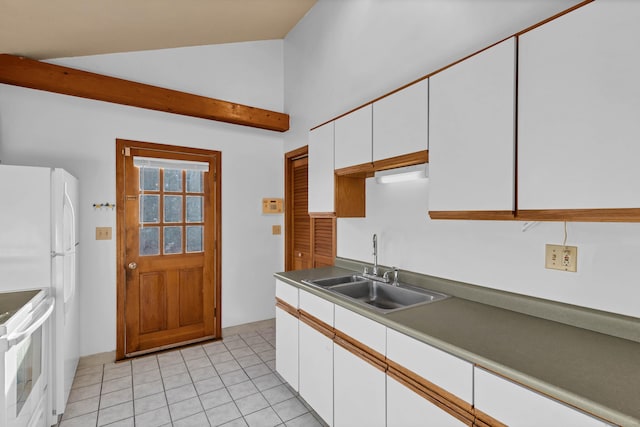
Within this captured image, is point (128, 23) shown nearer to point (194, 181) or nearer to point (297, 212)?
point (194, 181)

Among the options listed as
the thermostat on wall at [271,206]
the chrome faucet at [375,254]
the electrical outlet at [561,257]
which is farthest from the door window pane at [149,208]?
the electrical outlet at [561,257]

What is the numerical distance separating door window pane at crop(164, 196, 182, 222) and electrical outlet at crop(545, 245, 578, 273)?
311cm

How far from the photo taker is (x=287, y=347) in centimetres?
239

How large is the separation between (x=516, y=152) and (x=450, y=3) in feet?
3.93

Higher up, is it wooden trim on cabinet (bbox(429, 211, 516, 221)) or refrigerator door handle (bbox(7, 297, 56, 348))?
wooden trim on cabinet (bbox(429, 211, 516, 221))

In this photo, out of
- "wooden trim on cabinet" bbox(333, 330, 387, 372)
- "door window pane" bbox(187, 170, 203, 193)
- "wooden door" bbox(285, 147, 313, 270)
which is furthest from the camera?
"wooden door" bbox(285, 147, 313, 270)

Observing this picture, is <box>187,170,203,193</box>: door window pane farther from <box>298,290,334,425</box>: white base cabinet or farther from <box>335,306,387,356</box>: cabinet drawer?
<box>335,306,387,356</box>: cabinet drawer

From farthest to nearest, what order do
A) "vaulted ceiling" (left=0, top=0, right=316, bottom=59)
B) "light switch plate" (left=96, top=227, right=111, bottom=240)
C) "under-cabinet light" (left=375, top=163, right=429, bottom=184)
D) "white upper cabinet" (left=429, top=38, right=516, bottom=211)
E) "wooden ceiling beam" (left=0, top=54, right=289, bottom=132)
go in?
"light switch plate" (left=96, top=227, right=111, bottom=240), "wooden ceiling beam" (left=0, top=54, right=289, bottom=132), "vaulted ceiling" (left=0, top=0, right=316, bottom=59), "under-cabinet light" (left=375, top=163, right=429, bottom=184), "white upper cabinet" (left=429, top=38, right=516, bottom=211)

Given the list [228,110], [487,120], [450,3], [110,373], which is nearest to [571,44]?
[487,120]

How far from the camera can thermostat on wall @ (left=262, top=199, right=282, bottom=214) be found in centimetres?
374

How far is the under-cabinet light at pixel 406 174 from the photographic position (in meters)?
1.84

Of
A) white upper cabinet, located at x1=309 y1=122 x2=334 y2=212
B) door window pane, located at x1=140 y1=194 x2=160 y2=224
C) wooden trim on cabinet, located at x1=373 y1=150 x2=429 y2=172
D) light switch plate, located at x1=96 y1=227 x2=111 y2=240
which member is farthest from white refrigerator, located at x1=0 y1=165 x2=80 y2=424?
wooden trim on cabinet, located at x1=373 y1=150 x2=429 y2=172

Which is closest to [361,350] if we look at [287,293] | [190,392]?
[287,293]

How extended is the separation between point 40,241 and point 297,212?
2297mm
